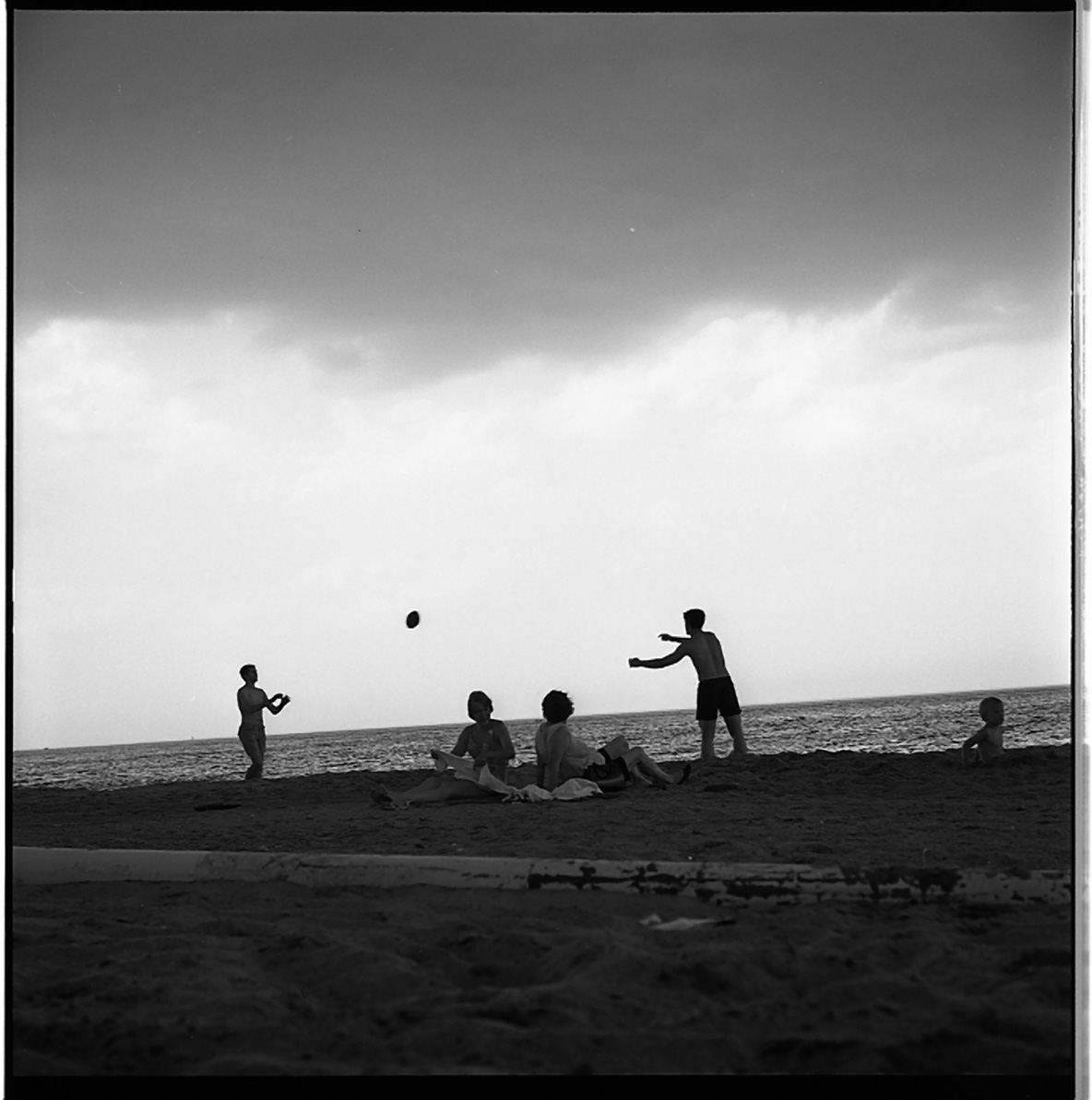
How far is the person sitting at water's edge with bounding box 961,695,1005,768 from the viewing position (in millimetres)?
7123

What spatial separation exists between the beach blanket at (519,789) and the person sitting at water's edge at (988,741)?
8.98 feet

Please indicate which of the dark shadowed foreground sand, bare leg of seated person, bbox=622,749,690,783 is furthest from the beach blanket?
the dark shadowed foreground sand

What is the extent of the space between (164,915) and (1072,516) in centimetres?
295

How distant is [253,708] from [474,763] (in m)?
4.51

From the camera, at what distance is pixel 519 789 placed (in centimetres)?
629

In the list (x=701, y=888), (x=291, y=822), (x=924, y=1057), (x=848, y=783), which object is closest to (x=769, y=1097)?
(x=924, y=1057)

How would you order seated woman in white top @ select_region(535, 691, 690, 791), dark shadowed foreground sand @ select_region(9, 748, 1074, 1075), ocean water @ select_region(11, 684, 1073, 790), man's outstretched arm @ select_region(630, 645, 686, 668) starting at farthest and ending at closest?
ocean water @ select_region(11, 684, 1073, 790) < man's outstretched arm @ select_region(630, 645, 686, 668) < seated woman in white top @ select_region(535, 691, 690, 791) < dark shadowed foreground sand @ select_region(9, 748, 1074, 1075)

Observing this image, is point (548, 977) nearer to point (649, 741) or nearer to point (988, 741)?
point (988, 741)

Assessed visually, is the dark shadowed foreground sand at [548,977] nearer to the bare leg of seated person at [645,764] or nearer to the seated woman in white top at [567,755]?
the seated woman in white top at [567,755]

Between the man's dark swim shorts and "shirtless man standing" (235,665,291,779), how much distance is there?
422 cm

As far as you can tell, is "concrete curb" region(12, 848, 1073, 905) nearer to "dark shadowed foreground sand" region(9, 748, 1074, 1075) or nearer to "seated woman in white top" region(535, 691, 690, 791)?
"dark shadowed foreground sand" region(9, 748, 1074, 1075)

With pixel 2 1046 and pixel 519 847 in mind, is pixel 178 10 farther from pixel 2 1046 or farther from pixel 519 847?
pixel 519 847

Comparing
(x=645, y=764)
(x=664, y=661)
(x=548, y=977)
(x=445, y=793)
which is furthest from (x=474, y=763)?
(x=548, y=977)

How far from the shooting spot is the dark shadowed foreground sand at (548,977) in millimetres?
2262
